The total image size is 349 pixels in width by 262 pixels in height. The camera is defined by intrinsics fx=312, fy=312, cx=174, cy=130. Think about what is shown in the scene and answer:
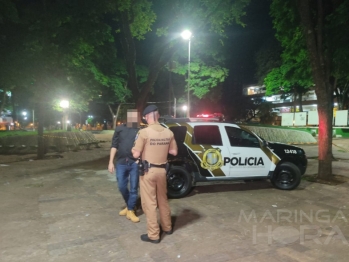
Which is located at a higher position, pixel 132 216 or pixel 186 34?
pixel 186 34

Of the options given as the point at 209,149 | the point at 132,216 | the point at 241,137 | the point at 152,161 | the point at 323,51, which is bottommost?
the point at 132,216

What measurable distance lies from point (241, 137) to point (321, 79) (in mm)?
3119

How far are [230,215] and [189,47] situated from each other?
11731mm

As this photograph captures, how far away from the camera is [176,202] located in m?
6.75

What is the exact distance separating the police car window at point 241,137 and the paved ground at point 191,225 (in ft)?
3.90

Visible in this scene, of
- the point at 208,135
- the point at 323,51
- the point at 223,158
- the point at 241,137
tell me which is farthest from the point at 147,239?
the point at 323,51

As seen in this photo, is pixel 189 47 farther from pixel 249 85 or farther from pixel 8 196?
pixel 249 85

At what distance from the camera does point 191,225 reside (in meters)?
5.29

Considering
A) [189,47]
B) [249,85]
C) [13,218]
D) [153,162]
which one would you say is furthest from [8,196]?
[249,85]

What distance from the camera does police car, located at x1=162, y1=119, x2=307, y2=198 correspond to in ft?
23.4

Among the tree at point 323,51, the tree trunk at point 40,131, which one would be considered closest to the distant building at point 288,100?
the tree at point 323,51

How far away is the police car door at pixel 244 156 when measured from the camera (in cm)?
743

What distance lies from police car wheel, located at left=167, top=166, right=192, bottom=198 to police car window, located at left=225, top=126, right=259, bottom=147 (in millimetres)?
1431

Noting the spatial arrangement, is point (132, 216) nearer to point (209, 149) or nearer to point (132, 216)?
point (132, 216)
